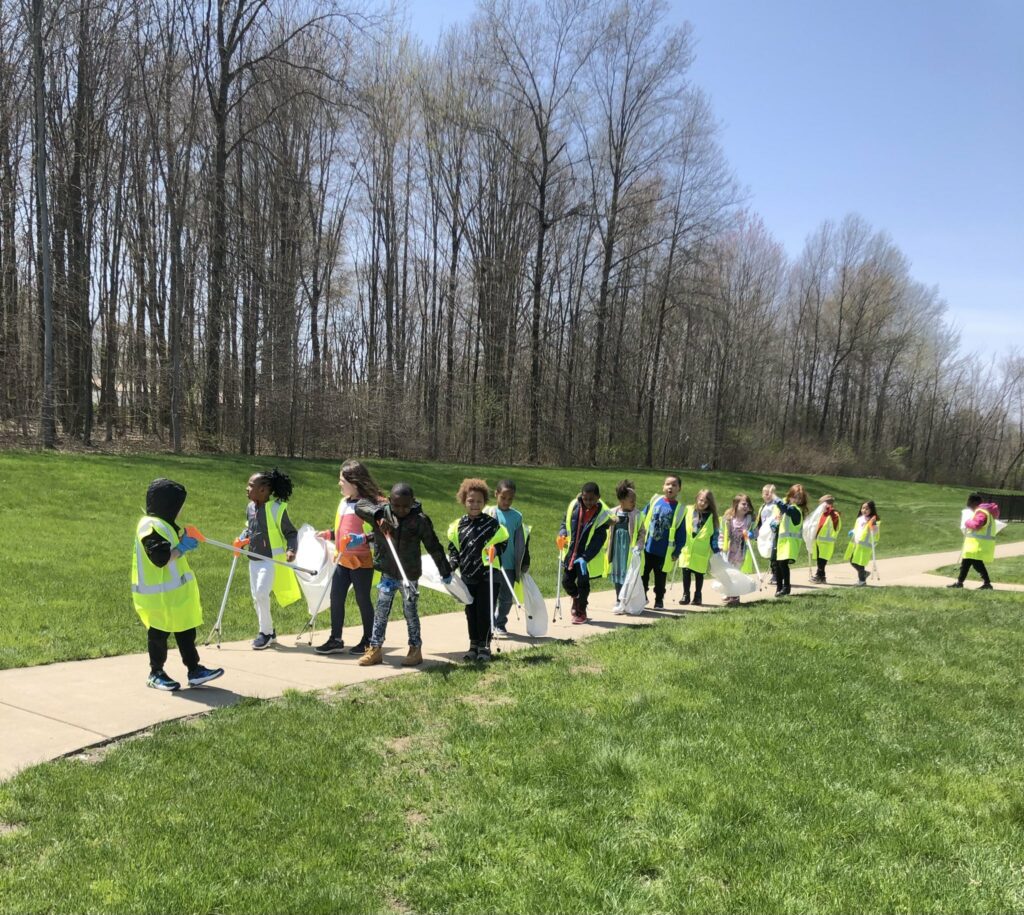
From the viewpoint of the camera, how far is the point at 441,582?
7.05m

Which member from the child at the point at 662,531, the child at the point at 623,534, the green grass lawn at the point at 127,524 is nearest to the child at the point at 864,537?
the child at the point at 662,531

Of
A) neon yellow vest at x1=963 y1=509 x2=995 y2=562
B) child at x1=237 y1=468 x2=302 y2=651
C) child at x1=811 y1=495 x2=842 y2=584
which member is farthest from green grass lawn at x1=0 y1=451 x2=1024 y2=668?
neon yellow vest at x1=963 y1=509 x2=995 y2=562

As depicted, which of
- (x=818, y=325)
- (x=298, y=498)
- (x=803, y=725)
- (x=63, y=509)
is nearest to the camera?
(x=803, y=725)

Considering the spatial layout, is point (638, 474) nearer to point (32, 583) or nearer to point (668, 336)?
point (668, 336)

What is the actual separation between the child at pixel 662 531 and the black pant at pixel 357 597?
4.37 m

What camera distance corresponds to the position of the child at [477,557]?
7.11m

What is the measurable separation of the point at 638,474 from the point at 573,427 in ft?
21.8

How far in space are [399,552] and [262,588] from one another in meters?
1.56

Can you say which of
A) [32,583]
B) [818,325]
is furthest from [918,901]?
[818,325]

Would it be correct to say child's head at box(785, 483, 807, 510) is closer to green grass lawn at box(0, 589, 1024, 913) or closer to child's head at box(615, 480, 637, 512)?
child's head at box(615, 480, 637, 512)

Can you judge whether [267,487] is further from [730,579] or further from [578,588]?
[730,579]

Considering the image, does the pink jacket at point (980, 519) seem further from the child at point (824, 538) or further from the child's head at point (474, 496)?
the child's head at point (474, 496)

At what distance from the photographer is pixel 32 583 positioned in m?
9.32

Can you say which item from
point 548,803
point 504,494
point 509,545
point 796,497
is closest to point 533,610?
point 509,545
